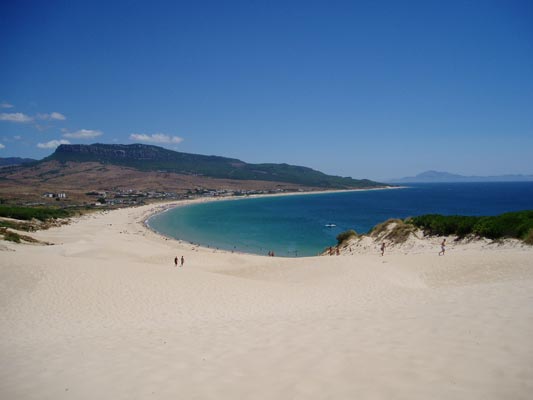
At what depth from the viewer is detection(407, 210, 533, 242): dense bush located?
22.6 meters

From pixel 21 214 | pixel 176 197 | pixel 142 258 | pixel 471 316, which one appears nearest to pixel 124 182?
pixel 176 197

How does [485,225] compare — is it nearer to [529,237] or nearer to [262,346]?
[529,237]

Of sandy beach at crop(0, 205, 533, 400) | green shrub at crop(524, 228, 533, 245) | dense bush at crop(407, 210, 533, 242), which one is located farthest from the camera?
dense bush at crop(407, 210, 533, 242)

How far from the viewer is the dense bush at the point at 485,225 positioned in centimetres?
2256

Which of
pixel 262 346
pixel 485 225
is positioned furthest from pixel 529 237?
pixel 262 346

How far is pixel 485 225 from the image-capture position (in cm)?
2512

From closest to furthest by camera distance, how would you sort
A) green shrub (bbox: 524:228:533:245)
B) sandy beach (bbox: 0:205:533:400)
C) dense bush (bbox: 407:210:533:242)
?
1. sandy beach (bbox: 0:205:533:400)
2. green shrub (bbox: 524:228:533:245)
3. dense bush (bbox: 407:210:533:242)

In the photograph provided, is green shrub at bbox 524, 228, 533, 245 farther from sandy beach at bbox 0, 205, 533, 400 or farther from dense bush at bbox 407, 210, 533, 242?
sandy beach at bbox 0, 205, 533, 400

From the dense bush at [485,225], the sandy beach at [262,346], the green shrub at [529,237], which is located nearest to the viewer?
the sandy beach at [262,346]

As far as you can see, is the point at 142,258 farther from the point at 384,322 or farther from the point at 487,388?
the point at 487,388

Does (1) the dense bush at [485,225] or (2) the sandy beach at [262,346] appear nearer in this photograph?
(2) the sandy beach at [262,346]

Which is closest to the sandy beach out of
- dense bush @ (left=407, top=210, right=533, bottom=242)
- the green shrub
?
the green shrub

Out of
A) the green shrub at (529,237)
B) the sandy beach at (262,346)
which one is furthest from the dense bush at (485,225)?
the sandy beach at (262,346)

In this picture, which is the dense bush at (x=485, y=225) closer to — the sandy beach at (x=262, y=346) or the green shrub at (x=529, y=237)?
the green shrub at (x=529, y=237)
